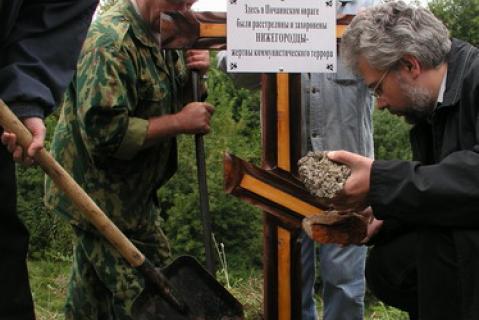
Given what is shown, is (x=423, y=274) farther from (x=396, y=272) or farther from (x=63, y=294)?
(x=63, y=294)

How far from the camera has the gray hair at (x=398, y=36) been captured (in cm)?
266

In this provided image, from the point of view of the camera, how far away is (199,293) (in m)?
3.30

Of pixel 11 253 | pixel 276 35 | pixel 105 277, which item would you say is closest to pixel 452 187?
pixel 276 35

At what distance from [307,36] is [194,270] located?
1.06 m

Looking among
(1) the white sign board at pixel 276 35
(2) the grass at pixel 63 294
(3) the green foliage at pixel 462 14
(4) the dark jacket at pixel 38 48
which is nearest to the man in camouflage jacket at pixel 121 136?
(1) the white sign board at pixel 276 35

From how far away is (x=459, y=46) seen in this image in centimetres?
276

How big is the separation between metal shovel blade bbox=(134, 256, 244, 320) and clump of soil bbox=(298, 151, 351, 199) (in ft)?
2.44

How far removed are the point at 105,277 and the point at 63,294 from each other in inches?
83.0

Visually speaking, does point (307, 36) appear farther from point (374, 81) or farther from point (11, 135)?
point (11, 135)

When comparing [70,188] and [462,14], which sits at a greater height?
[462,14]

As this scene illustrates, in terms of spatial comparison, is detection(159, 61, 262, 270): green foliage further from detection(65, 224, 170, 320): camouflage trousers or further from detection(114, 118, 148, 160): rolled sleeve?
detection(114, 118, 148, 160): rolled sleeve

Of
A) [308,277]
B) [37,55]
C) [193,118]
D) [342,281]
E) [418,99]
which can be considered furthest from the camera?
[308,277]

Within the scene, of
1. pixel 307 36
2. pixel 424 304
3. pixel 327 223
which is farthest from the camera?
pixel 307 36

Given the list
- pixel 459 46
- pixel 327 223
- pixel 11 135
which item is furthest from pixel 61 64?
pixel 459 46
